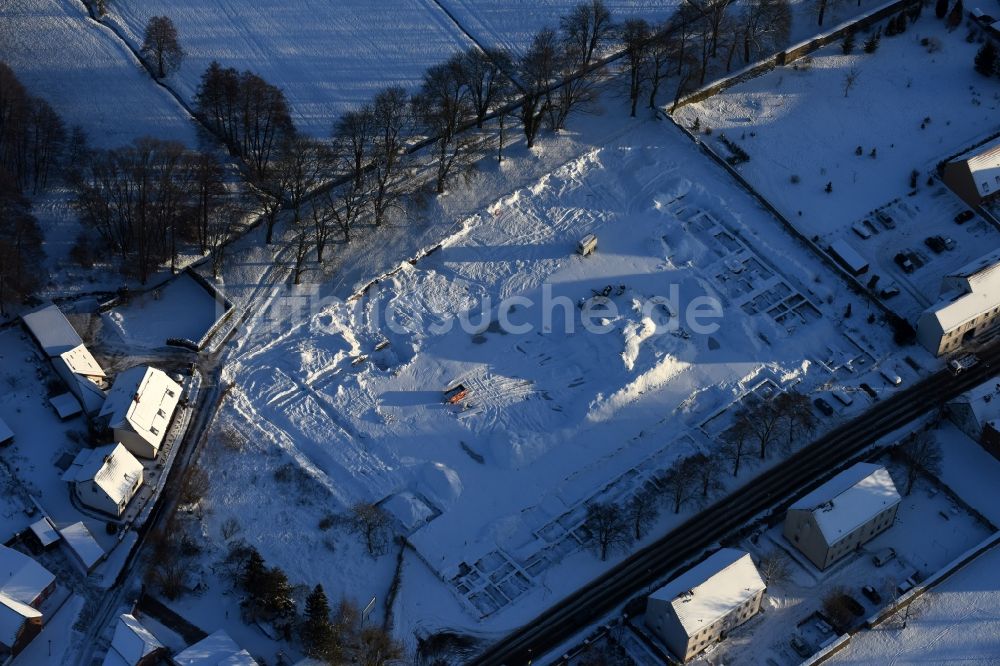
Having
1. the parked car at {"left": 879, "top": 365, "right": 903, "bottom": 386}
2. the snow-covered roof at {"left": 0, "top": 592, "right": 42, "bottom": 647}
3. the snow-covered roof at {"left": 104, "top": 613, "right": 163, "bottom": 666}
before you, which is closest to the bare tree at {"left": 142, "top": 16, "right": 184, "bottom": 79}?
the snow-covered roof at {"left": 0, "top": 592, "right": 42, "bottom": 647}

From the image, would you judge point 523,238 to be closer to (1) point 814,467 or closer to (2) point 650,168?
(2) point 650,168

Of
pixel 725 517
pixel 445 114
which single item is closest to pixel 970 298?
pixel 725 517

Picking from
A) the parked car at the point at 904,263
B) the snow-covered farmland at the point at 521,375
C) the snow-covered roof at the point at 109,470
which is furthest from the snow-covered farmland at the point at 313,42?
the parked car at the point at 904,263

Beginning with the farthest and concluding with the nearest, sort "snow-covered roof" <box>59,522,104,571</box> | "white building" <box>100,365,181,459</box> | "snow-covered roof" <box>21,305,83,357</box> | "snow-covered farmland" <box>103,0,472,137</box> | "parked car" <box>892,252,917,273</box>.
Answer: "snow-covered farmland" <box>103,0,472,137</box>
"parked car" <box>892,252,917,273</box>
"snow-covered roof" <box>21,305,83,357</box>
"white building" <box>100,365,181,459</box>
"snow-covered roof" <box>59,522,104,571</box>

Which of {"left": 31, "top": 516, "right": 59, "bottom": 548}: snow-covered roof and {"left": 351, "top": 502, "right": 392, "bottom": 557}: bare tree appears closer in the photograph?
{"left": 31, "top": 516, "right": 59, "bottom": 548}: snow-covered roof

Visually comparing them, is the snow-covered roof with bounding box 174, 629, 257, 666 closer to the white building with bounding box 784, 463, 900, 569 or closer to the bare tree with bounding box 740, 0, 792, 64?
the white building with bounding box 784, 463, 900, 569

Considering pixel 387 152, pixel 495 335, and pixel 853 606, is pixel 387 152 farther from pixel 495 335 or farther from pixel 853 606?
pixel 853 606
